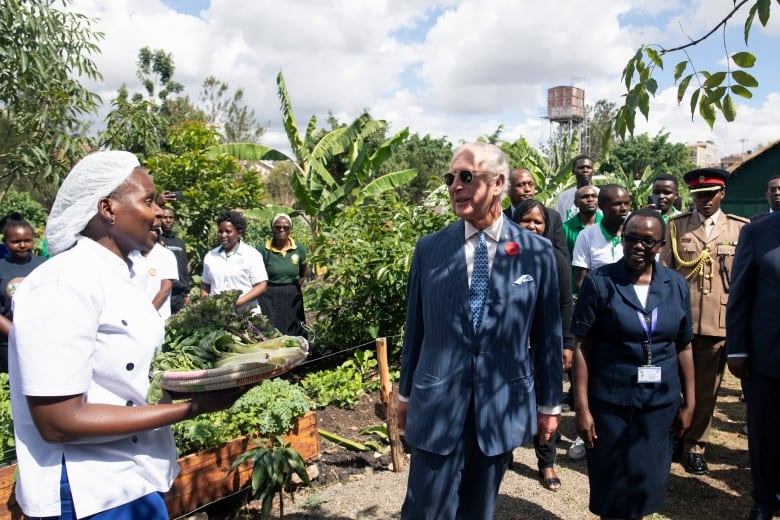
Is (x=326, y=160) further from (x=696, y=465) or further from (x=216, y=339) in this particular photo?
(x=216, y=339)

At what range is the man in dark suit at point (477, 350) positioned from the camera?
2709mm

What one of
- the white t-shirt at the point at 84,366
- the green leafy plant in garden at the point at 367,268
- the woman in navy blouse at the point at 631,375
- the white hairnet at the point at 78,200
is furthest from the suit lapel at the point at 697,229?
the white hairnet at the point at 78,200

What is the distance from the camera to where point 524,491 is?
4.45 metres

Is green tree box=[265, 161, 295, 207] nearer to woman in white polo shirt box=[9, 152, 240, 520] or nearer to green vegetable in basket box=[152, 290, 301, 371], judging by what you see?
green vegetable in basket box=[152, 290, 301, 371]

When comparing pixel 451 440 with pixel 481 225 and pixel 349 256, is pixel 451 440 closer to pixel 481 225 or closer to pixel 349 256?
pixel 481 225

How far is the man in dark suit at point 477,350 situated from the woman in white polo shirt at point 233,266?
3.70m

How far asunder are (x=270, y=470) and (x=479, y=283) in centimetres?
191

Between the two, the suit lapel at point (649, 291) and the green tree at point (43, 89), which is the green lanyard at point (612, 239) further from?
the green tree at point (43, 89)

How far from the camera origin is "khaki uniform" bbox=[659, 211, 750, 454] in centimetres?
465

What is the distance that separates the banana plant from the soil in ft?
26.6

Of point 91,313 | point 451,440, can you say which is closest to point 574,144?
point 451,440

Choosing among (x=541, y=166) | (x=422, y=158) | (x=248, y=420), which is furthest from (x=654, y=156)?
(x=248, y=420)

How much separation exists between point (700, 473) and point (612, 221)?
2140 millimetres

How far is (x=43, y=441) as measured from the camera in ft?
5.68
